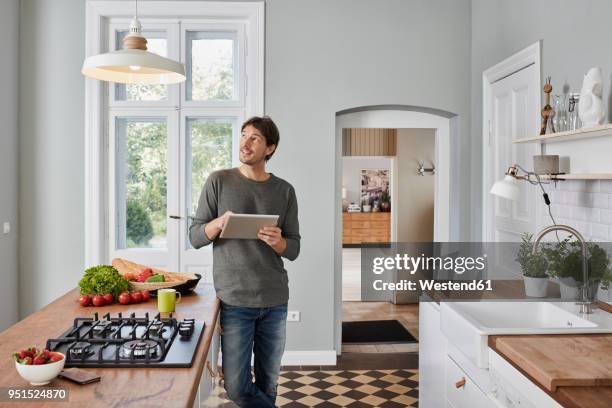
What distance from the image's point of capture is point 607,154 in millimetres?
2885

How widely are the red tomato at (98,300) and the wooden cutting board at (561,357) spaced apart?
173 cm

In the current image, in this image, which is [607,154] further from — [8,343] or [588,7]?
[8,343]

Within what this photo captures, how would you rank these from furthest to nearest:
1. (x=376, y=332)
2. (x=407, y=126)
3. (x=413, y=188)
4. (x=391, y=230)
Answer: (x=391, y=230), (x=413, y=188), (x=376, y=332), (x=407, y=126)

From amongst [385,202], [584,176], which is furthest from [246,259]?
[385,202]

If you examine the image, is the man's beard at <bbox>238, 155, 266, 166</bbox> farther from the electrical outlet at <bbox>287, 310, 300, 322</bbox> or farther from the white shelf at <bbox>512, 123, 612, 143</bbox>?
the electrical outlet at <bbox>287, 310, 300, 322</bbox>

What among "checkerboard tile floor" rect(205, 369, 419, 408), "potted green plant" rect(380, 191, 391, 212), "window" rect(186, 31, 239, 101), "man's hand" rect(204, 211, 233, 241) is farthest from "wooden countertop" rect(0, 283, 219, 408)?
"potted green plant" rect(380, 191, 391, 212)

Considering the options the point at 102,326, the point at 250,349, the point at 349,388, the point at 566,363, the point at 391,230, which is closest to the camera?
the point at 566,363

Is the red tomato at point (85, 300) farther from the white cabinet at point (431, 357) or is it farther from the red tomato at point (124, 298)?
the white cabinet at point (431, 357)

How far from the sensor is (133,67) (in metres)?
2.87

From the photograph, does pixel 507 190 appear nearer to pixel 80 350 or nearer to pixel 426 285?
pixel 80 350

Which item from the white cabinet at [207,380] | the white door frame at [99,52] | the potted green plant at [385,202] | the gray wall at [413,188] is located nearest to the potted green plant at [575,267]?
the white cabinet at [207,380]

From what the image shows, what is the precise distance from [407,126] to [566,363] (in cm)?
342

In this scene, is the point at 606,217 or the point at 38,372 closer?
the point at 38,372

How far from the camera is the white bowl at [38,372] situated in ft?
5.53
